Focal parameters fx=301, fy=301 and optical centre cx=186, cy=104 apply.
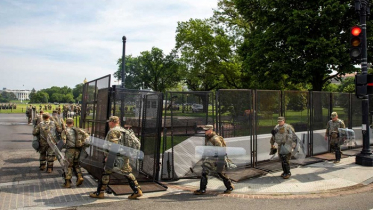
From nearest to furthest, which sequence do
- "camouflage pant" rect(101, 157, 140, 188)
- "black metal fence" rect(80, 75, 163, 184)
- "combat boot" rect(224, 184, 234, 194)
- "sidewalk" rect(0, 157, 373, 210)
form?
"sidewalk" rect(0, 157, 373, 210) → "camouflage pant" rect(101, 157, 140, 188) → "combat boot" rect(224, 184, 234, 194) → "black metal fence" rect(80, 75, 163, 184)

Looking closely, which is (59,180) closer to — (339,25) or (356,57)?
(356,57)

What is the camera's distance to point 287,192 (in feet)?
23.5

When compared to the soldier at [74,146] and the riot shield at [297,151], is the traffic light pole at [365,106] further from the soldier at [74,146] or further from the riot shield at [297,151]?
the soldier at [74,146]

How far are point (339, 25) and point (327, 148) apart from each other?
11.4 metres

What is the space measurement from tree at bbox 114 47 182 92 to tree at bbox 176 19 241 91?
55.7 ft

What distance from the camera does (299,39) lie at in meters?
19.4

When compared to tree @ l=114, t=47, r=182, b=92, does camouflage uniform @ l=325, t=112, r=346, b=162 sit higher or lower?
lower

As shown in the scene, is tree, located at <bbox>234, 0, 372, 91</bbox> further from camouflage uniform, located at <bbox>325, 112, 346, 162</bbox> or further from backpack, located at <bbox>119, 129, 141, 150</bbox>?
backpack, located at <bbox>119, 129, 141, 150</bbox>

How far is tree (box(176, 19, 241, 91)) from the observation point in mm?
32688

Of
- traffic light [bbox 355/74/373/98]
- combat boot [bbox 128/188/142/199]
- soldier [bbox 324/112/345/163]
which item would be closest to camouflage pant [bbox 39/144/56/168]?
combat boot [bbox 128/188/142/199]

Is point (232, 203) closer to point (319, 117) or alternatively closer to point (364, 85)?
point (364, 85)

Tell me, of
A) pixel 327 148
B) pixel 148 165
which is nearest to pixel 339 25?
pixel 327 148

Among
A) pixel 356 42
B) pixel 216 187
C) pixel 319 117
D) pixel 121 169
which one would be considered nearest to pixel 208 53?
pixel 319 117

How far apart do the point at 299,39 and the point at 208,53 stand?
14.7m
